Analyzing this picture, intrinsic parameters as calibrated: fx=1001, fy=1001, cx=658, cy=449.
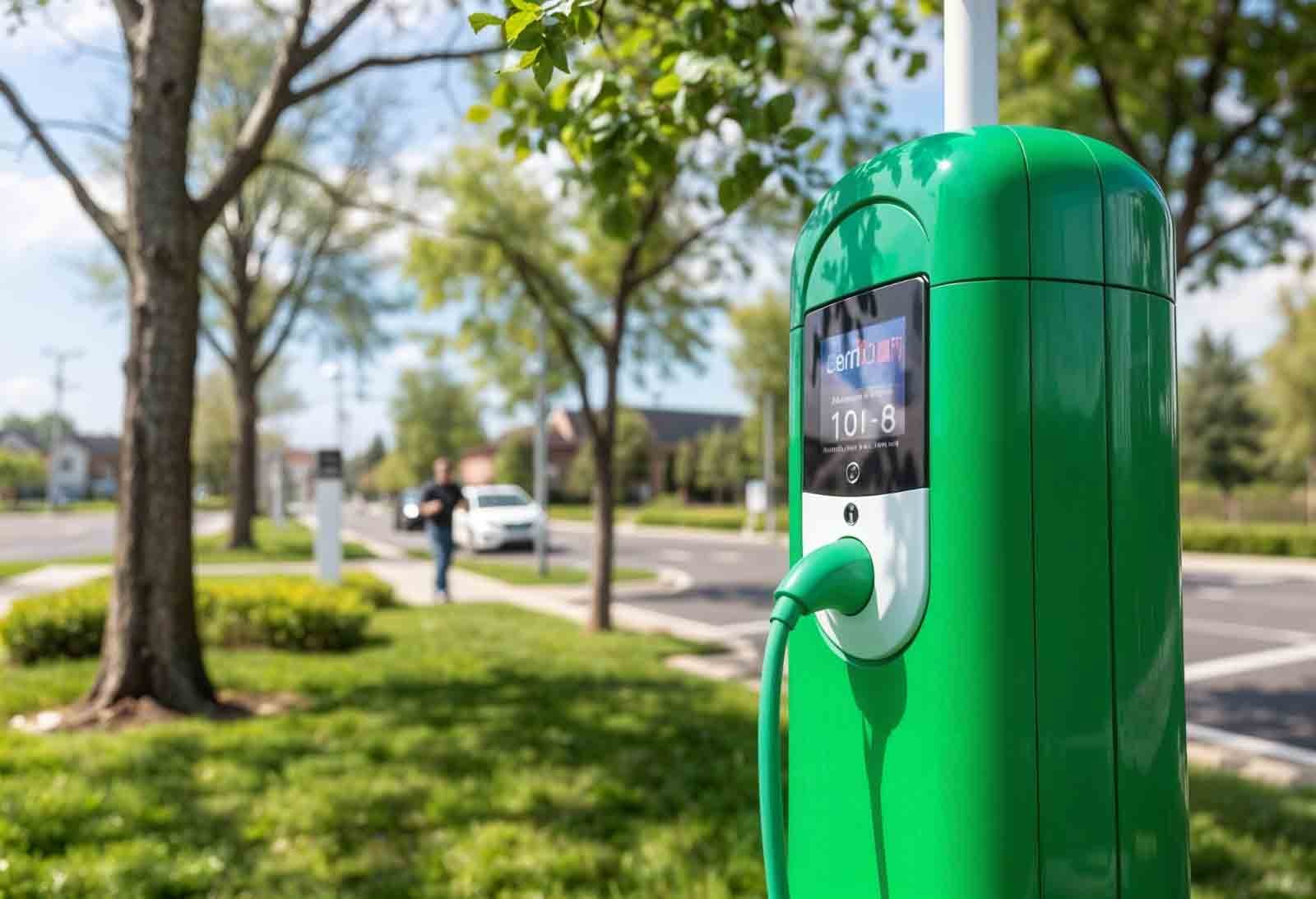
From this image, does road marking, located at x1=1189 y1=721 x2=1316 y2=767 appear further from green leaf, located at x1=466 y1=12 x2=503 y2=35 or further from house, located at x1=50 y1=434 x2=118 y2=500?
house, located at x1=50 y1=434 x2=118 y2=500

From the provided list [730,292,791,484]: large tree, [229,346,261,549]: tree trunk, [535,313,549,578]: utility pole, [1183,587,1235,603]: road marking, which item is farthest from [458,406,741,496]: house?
[1183,587,1235,603]: road marking

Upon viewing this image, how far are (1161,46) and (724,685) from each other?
555 cm

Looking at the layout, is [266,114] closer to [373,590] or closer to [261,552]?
[373,590]

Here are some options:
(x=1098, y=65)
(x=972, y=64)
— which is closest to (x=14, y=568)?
(x=1098, y=65)

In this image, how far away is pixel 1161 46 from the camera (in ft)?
23.8

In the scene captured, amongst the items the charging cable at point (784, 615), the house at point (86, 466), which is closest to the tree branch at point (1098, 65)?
the charging cable at point (784, 615)

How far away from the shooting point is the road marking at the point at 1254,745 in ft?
18.2

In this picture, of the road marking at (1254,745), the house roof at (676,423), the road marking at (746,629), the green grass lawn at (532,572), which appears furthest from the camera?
the house roof at (676,423)

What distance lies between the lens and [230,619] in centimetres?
793

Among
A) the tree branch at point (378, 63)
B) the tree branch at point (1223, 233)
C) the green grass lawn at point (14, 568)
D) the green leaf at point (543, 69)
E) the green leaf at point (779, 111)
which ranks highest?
the tree branch at point (378, 63)

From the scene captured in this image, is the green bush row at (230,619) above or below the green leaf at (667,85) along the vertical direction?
below

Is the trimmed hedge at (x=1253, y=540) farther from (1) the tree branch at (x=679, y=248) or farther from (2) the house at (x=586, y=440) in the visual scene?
(2) the house at (x=586, y=440)

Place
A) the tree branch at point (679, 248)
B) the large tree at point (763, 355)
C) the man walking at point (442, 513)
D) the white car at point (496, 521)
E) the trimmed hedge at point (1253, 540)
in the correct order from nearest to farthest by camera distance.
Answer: the tree branch at point (679, 248), the man walking at point (442, 513), the trimmed hedge at point (1253, 540), the white car at point (496, 521), the large tree at point (763, 355)

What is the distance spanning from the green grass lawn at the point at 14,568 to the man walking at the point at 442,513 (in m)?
8.01
